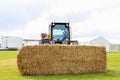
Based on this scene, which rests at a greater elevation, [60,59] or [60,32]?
[60,32]

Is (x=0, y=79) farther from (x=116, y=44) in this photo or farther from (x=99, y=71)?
(x=116, y=44)

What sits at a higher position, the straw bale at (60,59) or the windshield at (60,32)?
the windshield at (60,32)

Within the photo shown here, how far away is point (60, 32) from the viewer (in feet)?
83.1

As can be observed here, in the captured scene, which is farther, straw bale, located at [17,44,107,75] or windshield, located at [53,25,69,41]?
windshield, located at [53,25,69,41]

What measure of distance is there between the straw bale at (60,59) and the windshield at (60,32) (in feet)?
16.5

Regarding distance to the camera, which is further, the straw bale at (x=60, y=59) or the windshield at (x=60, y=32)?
the windshield at (x=60, y=32)

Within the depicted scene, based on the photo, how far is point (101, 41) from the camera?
80.2m

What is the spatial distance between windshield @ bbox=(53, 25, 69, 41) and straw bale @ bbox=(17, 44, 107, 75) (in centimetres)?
503

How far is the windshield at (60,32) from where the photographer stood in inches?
982

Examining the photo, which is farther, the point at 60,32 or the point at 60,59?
the point at 60,32

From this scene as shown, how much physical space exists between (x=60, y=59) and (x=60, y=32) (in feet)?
20.6

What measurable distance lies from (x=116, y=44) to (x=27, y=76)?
66.5m

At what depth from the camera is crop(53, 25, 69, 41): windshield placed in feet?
81.8

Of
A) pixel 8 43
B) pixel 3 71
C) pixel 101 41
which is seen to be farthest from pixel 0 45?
pixel 3 71
